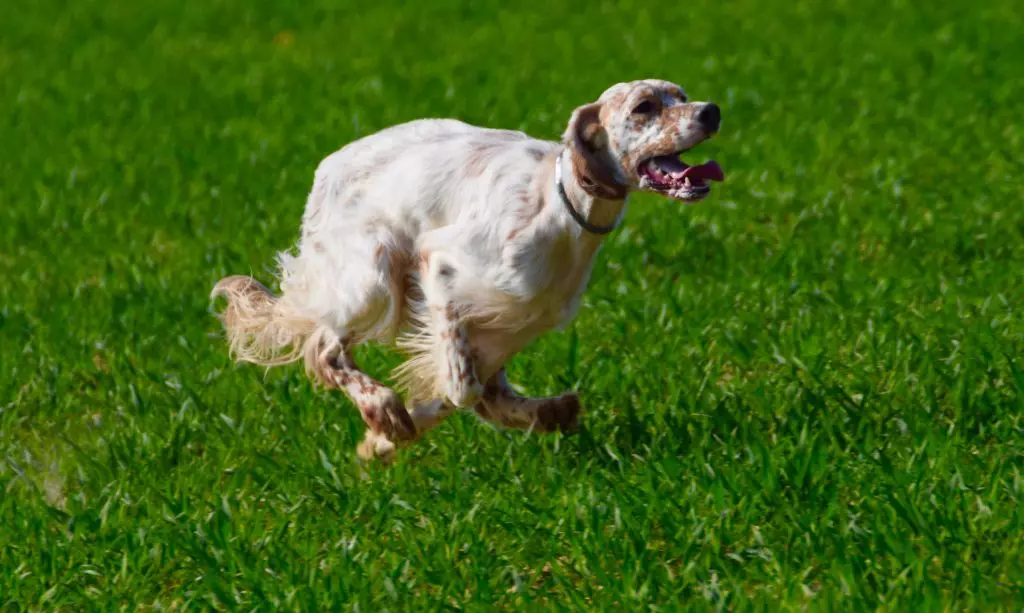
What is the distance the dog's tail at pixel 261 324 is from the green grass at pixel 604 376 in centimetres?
20

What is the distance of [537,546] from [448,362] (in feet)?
2.38

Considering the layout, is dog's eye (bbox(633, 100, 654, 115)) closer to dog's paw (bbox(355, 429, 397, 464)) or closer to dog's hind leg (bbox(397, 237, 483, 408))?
dog's hind leg (bbox(397, 237, 483, 408))

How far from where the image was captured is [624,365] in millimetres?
5805

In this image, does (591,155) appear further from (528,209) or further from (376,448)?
(376,448)

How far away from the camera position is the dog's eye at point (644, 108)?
4344 mm

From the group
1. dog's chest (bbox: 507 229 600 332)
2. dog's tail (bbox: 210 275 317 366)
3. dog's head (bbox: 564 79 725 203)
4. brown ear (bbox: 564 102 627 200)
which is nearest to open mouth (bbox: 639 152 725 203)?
dog's head (bbox: 564 79 725 203)

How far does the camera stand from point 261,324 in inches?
220

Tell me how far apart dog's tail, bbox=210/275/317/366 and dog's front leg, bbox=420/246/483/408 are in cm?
59

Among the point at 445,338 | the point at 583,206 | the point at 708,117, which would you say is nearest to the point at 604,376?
the point at 445,338

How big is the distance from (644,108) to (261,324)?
182 cm

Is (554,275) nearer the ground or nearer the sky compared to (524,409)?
nearer the sky

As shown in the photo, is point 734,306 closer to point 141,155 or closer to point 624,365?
point 624,365

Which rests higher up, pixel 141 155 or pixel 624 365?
pixel 624 365

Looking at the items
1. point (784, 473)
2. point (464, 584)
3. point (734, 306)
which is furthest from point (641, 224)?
point (464, 584)
